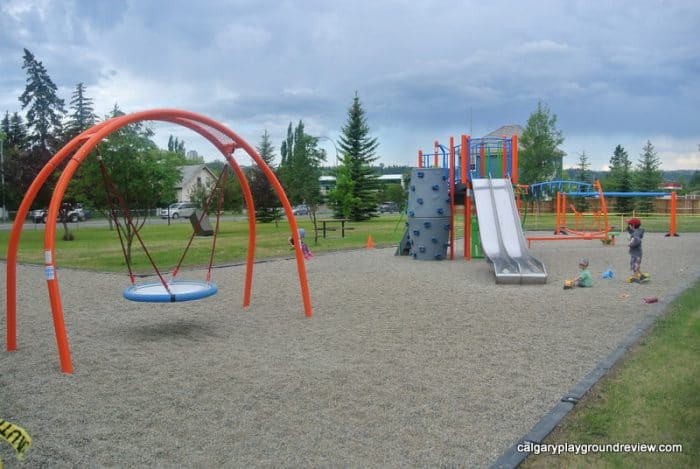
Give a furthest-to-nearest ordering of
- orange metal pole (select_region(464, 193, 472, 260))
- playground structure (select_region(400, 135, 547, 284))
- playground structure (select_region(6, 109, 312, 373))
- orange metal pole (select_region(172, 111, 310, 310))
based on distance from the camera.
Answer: orange metal pole (select_region(464, 193, 472, 260))
playground structure (select_region(400, 135, 547, 284))
orange metal pole (select_region(172, 111, 310, 310))
playground structure (select_region(6, 109, 312, 373))

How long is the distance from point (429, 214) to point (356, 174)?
107 ft

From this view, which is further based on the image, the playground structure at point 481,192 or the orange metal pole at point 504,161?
the orange metal pole at point 504,161

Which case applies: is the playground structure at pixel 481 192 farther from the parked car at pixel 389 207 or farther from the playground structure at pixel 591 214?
the parked car at pixel 389 207

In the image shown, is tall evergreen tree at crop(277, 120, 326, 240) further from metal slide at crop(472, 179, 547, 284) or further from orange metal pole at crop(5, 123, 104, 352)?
orange metal pole at crop(5, 123, 104, 352)

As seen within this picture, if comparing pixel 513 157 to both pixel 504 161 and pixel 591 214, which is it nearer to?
pixel 504 161

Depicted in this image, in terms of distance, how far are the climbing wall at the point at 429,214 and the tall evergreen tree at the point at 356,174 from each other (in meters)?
28.8

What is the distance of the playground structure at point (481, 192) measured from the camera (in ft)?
48.5

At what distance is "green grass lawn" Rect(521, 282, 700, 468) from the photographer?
12.7 feet

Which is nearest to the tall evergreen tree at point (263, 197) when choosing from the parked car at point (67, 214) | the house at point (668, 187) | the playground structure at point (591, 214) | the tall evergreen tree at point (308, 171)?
the tall evergreen tree at point (308, 171)

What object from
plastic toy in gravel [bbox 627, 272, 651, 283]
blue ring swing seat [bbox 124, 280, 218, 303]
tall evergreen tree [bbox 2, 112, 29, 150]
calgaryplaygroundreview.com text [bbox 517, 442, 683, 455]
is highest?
tall evergreen tree [bbox 2, 112, 29, 150]

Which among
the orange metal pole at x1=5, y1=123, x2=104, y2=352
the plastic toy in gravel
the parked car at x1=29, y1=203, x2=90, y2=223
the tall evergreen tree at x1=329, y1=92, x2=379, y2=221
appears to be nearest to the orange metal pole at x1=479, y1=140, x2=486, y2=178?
the plastic toy in gravel

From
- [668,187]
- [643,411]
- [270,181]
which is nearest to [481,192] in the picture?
[270,181]

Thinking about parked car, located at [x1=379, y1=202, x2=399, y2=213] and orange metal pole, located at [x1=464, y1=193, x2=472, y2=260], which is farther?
parked car, located at [x1=379, y1=202, x2=399, y2=213]

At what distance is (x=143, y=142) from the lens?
16047 mm
